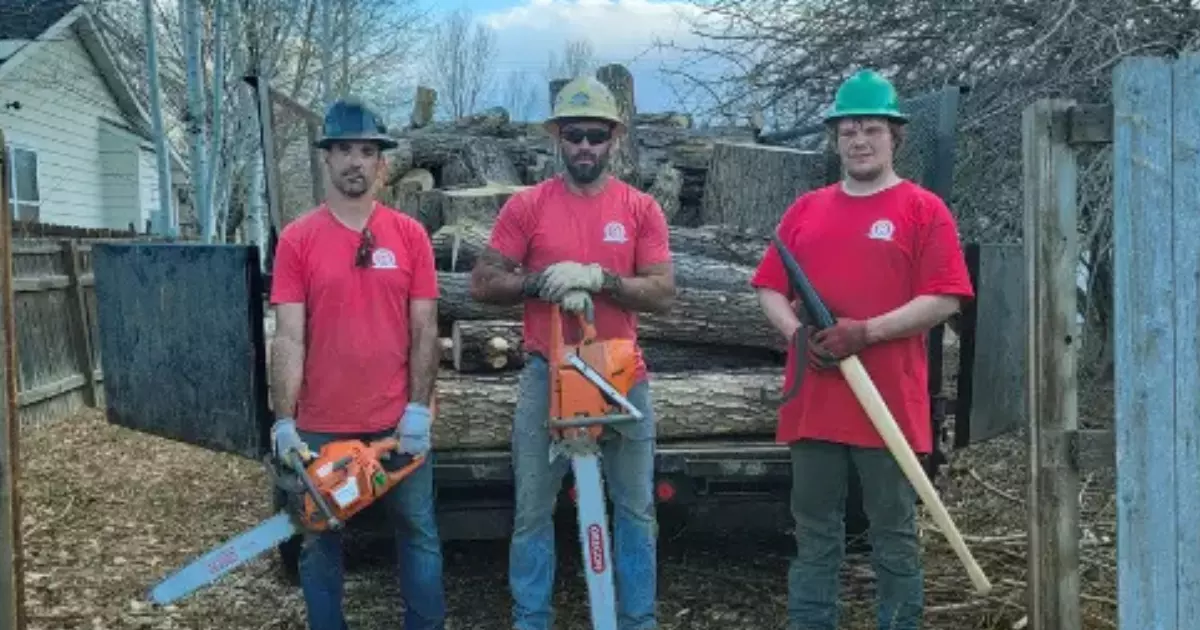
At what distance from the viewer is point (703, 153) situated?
738 centimetres

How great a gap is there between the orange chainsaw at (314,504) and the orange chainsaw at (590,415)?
0.64 m

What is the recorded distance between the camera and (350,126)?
421cm

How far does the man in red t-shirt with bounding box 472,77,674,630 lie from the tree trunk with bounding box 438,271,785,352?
0.94 meters

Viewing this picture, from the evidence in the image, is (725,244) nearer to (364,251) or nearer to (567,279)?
(567,279)

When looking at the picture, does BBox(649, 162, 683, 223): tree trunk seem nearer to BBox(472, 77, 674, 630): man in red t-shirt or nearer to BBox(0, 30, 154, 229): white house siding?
BBox(472, 77, 674, 630): man in red t-shirt

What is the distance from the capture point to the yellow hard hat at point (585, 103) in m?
4.12

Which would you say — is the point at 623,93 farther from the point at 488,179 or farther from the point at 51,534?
the point at 51,534

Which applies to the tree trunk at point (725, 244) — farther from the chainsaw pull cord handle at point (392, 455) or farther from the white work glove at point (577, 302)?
the chainsaw pull cord handle at point (392, 455)

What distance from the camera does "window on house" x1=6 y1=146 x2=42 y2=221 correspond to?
17719 millimetres

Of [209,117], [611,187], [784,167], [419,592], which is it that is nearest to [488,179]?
[784,167]

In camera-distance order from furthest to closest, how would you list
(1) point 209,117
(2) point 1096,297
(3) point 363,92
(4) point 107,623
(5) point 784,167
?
(3) point 363,92 < (1) point 209,117 < (2) point 1096,297 < (5) point 784,167 < (4) point 107,623

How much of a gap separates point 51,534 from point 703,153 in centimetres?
449

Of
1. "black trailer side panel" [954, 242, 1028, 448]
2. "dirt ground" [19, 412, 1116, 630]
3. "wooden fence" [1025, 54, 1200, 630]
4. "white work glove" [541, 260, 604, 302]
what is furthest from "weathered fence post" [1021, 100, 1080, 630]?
"white work glove" [541, 260, 604, 302]

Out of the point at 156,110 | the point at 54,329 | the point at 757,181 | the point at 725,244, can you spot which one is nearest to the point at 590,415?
the point at 725,244
